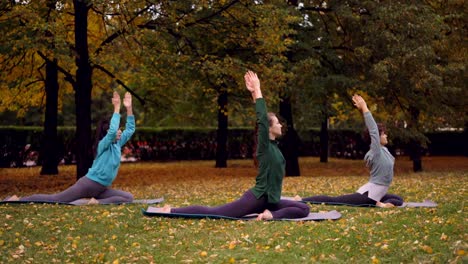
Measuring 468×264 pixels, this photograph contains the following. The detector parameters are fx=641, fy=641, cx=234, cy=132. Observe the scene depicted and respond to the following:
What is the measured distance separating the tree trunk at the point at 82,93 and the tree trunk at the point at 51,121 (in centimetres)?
496

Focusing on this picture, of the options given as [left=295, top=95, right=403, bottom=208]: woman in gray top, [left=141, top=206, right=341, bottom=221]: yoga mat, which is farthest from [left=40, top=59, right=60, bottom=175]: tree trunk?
[left=295, top=95, right=403, bottom=208]: woman in gray top

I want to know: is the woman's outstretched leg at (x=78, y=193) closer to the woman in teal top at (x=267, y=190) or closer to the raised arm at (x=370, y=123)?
the woman in teal top at (x=267, y=190)

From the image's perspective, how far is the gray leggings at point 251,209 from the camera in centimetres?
917

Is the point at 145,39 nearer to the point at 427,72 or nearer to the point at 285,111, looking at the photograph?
the point at 285,111

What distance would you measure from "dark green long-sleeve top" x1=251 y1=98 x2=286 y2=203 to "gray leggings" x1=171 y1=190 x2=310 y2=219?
112 mm

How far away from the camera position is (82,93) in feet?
57.3

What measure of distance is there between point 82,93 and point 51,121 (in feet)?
20.8

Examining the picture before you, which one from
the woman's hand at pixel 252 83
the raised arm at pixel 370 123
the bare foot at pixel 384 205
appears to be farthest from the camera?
the bare foot at pixel 384 205

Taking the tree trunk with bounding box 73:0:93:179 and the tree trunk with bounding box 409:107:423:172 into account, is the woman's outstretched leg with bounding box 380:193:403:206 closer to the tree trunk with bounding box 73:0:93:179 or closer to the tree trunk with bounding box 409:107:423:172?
the tree trunk with bounding box 73:0:93:179

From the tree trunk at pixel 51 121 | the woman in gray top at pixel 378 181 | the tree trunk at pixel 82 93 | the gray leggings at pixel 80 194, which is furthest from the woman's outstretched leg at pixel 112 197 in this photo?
the tree trunk at pixel 51 121

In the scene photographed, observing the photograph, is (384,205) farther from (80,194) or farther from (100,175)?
(80,194)

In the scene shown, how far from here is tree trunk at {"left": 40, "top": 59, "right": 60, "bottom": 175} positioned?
2253cm

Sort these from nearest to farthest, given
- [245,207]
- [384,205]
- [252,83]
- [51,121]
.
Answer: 1. [252,83]
2. [245,207]
3. [384,205]
4. [51,121]

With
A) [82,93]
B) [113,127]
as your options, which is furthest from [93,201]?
[82,93]
